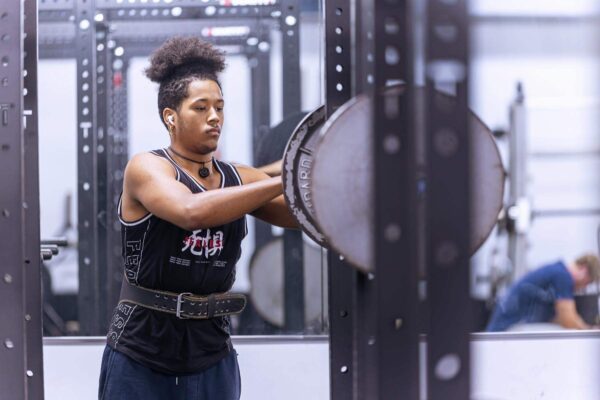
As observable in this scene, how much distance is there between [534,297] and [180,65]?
8.99 ft

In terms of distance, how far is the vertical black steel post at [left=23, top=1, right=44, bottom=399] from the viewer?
66.1 inches

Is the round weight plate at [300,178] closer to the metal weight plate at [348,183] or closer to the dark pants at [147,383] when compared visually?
the metal weight plate at [348,183]

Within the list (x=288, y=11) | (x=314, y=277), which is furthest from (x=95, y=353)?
(x=288, y=11)

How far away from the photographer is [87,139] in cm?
310

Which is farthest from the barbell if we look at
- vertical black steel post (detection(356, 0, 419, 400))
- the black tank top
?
the black tank top

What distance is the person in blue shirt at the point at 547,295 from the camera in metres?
3.76

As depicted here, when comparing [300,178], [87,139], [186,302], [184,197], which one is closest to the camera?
[300,178]

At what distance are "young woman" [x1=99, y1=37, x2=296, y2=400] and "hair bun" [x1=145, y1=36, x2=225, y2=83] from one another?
0.05 m

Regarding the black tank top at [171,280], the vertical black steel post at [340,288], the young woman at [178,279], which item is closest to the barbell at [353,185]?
the vertical black steel post at [340,288]

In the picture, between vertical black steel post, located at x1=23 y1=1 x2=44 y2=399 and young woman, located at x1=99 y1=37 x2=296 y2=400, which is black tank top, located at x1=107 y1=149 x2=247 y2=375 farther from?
vertical black steel post, located at x1=23 y1=1 x2=44 y2=399

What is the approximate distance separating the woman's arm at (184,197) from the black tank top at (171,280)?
0.22 ft

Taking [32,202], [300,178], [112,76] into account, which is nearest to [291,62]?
[112,76]

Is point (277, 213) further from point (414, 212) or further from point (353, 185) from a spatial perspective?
point (414, 212)

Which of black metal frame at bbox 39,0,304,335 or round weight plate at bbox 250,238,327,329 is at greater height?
black metal frame at bbox 39,0,304,335
